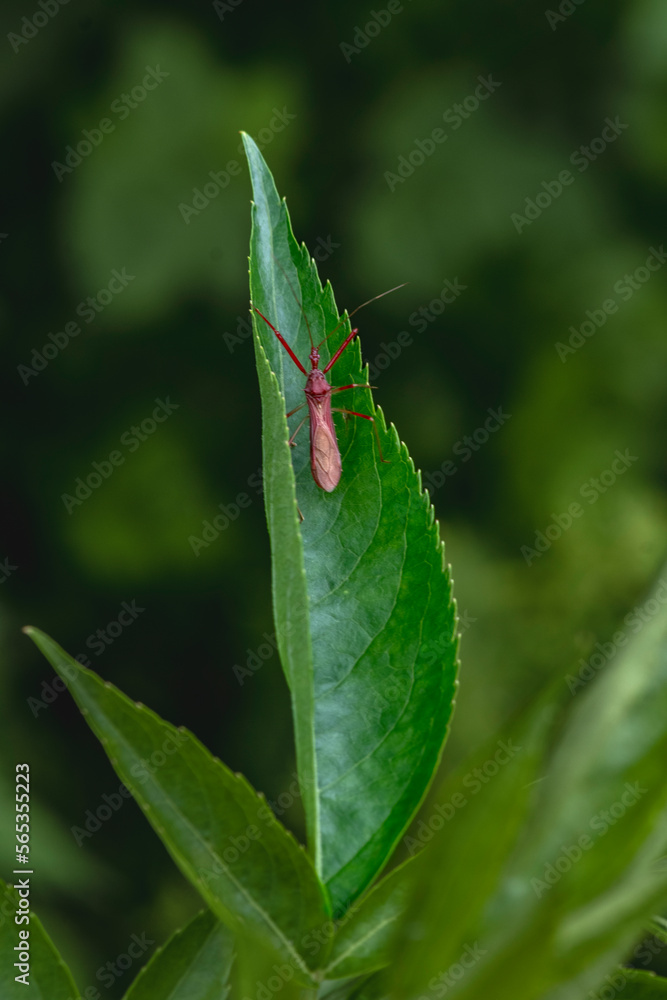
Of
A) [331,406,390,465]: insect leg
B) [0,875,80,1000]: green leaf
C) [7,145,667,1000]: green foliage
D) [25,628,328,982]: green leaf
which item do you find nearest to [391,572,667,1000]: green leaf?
[7,145,667,1000]: green foliage

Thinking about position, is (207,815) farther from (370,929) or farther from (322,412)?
(322,412)

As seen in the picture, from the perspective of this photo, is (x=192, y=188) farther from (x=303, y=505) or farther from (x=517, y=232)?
(x=303, y=505)

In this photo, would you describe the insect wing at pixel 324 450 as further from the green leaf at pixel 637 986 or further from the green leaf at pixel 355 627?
the green leaf at pixel 637 986

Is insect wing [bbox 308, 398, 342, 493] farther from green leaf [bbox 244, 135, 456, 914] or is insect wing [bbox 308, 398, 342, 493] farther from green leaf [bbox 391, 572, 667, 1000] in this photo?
green leaf [bbox 391, 572, 667, 1000]

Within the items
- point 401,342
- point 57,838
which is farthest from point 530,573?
point 57,838

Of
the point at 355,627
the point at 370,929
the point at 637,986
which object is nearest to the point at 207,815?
the point at 370,929

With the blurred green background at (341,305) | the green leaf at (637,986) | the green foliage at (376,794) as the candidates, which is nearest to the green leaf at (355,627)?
the green foliage at (376,794)

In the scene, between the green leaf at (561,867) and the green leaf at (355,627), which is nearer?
the green leaf at (561,867)
